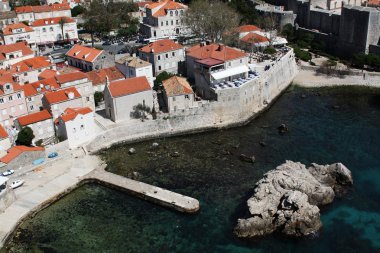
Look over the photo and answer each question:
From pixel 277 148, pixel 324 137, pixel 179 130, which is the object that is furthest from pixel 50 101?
pixel 324 137

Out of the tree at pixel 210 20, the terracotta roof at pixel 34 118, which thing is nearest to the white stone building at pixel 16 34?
the tree at pixel 210 20

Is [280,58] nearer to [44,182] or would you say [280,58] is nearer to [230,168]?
[230,168]

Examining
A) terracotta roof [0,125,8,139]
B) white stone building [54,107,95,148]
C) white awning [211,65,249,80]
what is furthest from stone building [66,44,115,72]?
terracotta roof [0,125,8,139]

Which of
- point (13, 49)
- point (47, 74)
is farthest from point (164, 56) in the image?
point (13, 49)

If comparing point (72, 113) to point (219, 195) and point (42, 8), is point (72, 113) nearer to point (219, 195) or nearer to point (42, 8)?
point (219, 195)

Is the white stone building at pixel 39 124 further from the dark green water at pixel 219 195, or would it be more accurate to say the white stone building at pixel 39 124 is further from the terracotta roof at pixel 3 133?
the dark green water at pixel 219 195
